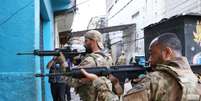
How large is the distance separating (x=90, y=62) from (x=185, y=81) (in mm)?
1803

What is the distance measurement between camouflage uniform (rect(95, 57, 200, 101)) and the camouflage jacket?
1.57 metres

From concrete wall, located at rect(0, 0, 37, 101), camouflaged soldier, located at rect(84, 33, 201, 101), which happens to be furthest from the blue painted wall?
camouflaged soldier, located at rect(84, 33, 201, 101)

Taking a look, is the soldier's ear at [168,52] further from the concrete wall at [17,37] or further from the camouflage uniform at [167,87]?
the concrete wall at [17,37]

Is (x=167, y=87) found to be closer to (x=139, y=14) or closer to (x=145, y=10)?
(x=145, y=10)

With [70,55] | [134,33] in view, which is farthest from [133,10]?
[70,55]

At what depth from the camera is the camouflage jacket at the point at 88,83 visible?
13.4 ft

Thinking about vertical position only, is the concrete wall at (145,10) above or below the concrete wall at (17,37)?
above

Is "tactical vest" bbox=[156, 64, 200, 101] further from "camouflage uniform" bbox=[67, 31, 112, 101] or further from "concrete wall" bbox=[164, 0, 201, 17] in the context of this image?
"concrete wall" bbox=[164, 0, 201, 17]

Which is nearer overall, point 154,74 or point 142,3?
point 154,74

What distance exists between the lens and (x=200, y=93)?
8.21 feet

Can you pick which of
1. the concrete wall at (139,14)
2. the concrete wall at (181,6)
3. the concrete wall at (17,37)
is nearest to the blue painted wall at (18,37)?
the concrete wall at (17,37)

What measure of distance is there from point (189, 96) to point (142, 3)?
56.1 ft

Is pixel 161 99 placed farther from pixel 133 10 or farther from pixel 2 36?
pixel 133 10

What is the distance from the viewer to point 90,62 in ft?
13.6
